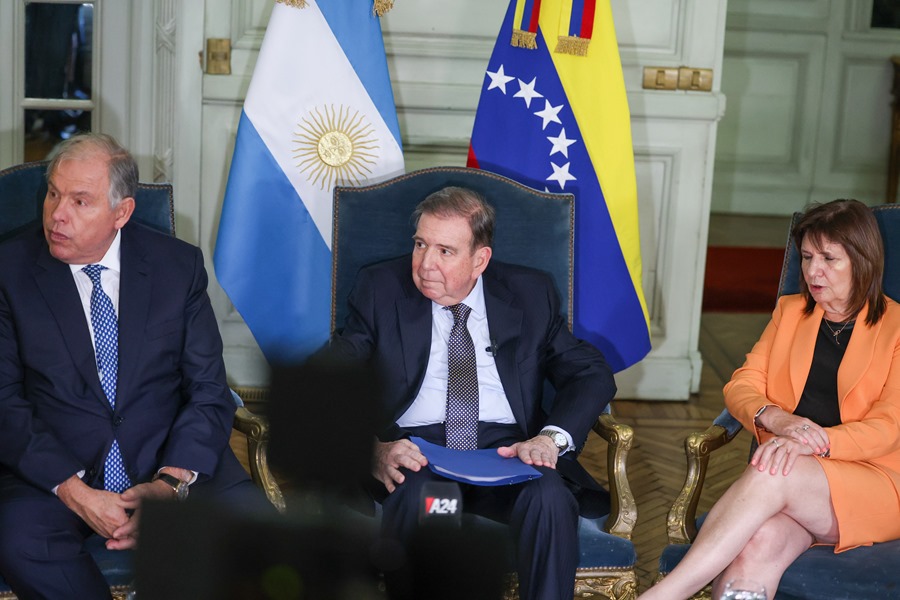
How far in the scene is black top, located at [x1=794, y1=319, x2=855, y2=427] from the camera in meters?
2.91

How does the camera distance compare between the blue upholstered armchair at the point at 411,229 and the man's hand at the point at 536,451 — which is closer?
the man's hand at the point at 536,451

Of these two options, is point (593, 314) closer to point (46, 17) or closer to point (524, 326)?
point (524, 326)

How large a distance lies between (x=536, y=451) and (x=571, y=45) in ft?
4.90

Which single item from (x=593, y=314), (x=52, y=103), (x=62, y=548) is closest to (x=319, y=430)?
(x=62, y=548)

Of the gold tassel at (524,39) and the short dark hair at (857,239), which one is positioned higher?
the gold tassel at (524,39)

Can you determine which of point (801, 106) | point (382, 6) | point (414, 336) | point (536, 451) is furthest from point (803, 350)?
point (801, 106)

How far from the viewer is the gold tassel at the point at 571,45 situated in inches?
146

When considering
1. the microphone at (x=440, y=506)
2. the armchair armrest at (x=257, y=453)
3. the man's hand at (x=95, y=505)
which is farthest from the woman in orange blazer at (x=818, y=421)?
the microphone at (x=440, y=506)

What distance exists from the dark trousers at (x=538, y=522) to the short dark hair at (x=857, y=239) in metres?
0.87

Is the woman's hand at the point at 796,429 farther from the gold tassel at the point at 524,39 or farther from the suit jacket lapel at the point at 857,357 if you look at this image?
the gold tassel at the point at 524,39

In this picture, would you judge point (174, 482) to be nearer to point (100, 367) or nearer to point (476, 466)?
point (100, 367)

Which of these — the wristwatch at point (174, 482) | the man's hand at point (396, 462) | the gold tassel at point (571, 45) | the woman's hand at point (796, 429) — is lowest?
the wristwatch at point (174, 482)

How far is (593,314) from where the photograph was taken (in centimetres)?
373

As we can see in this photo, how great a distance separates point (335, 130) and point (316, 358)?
2.71 metres
